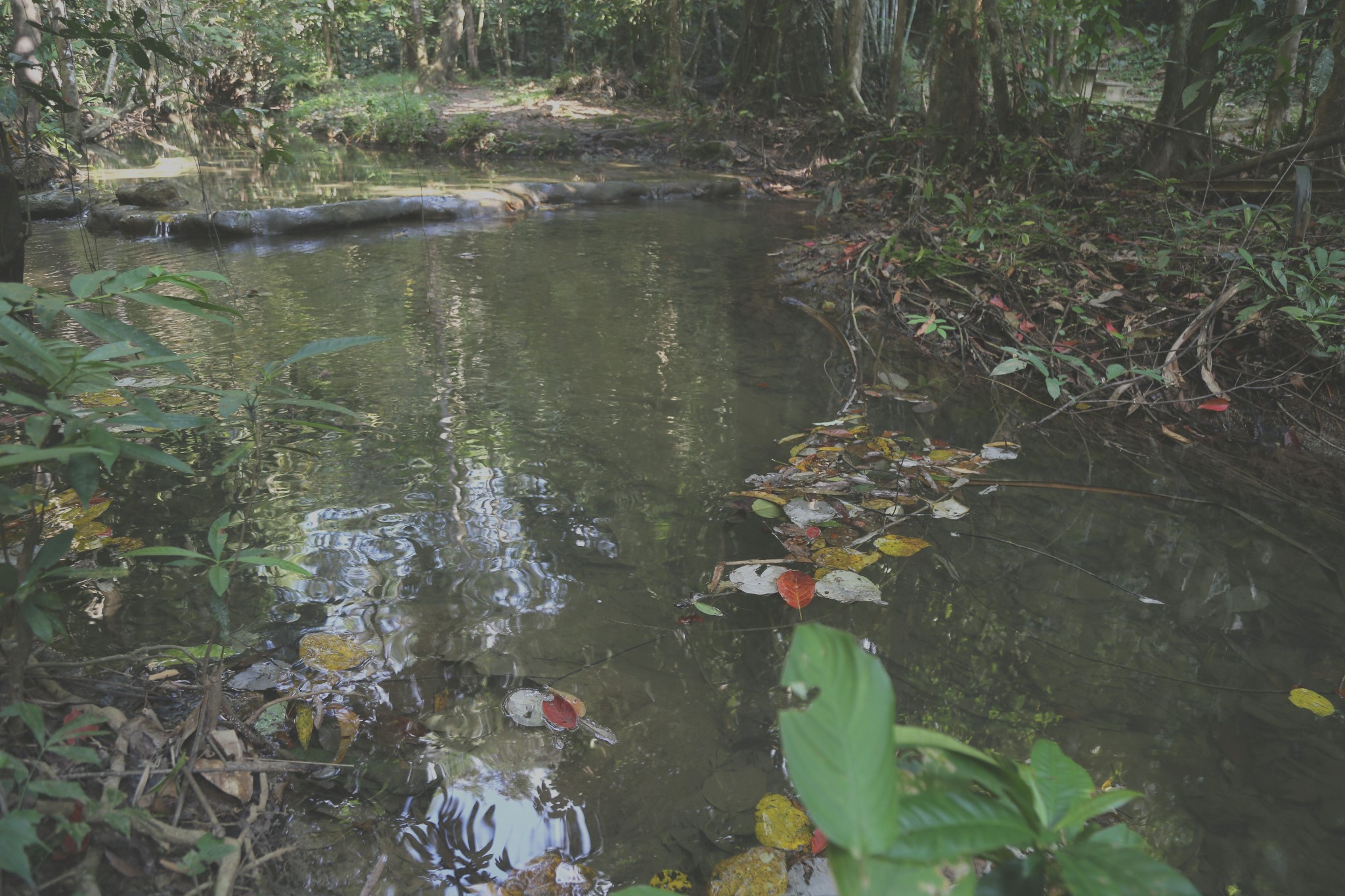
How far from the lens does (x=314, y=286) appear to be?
4.86 metres

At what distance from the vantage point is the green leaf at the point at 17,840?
826 mm

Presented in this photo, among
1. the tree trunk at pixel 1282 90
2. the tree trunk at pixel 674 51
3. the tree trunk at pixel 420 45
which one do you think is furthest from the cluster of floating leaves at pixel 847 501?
the tree trunk at pixel 420 45

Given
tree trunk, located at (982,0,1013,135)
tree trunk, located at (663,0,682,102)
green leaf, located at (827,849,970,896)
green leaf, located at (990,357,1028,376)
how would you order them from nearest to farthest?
green leaf, located at (827,849,970,896) < green leaf, located at (990,357,1028,376) < tree trunk, located at (982,0,1013,135) < tree trunk, located at (663,0,682,102)

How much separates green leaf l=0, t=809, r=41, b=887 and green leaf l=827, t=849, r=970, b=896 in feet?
2.74

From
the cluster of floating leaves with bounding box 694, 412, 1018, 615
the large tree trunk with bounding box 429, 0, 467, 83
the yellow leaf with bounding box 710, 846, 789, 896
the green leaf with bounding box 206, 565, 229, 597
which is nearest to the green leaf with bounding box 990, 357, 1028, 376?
the cluster of floating leaves with bounding box 694, 412, 1018, 615

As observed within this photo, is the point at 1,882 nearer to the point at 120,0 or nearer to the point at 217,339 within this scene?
the point at 217,339

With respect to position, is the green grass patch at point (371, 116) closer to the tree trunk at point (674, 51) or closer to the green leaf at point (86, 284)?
the tree trunk at point (674, 51)

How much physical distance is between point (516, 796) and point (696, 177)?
379 inches

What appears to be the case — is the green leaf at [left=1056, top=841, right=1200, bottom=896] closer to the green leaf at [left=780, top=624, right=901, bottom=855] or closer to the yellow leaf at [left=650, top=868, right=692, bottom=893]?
the green leaf at [left=780, top=624, right=901, bottom=855]

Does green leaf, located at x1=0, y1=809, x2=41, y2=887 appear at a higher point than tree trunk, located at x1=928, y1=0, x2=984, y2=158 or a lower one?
lower

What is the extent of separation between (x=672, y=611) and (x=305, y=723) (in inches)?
32.6

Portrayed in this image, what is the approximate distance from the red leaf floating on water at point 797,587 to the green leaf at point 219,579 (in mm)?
1203

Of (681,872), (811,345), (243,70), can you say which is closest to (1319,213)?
(811,345)

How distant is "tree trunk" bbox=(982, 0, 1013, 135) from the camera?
21.0ft
